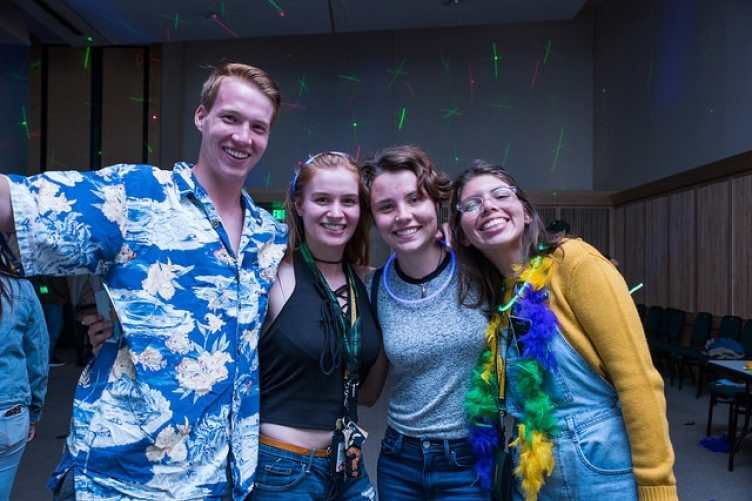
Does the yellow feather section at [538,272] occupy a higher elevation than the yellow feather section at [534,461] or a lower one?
higher

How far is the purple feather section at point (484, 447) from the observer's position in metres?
1.64

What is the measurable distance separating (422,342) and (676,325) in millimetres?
7527

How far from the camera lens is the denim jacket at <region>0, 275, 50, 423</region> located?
2235 millimetres

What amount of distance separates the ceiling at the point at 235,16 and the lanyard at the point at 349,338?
6.56 m

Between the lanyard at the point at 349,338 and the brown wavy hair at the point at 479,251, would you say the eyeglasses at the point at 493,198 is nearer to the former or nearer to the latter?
the brown wavy hair at the point at 479,251

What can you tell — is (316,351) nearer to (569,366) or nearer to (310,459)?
(310,459)

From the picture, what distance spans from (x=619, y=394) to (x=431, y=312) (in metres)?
0.58

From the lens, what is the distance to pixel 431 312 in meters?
1.75

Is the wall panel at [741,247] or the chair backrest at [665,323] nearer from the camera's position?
the wall panel at [741,247]

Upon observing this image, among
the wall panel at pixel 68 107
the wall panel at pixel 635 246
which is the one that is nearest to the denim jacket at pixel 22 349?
the wall panel at pixel 68 107

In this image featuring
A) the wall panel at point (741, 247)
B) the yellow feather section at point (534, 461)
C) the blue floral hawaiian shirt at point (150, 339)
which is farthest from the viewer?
the wall panel at point (741, 247)

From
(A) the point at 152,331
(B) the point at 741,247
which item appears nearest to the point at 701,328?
(B) the point at 741,247

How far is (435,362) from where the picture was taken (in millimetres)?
1713

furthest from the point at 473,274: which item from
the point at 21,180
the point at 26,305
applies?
the point at 26,305
